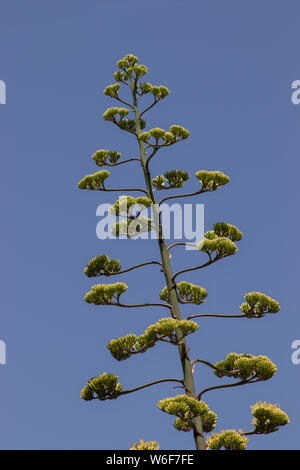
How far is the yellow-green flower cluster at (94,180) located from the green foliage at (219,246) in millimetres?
2694

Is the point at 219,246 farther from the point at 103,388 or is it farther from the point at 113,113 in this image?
the point at 113,113

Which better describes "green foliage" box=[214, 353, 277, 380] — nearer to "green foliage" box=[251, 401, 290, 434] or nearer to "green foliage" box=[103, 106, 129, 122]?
"green foliage" box=[251, 401, 290, 434]

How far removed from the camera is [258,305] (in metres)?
7.88

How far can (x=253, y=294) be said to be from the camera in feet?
25.6

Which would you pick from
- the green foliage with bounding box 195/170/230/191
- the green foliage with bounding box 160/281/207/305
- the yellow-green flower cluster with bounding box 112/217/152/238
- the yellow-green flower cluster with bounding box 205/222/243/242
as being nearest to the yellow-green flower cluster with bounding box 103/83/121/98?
the green foliage with bounding box 195/170/230/191

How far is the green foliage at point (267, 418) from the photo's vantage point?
6.86 metres

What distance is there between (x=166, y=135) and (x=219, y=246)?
309cm

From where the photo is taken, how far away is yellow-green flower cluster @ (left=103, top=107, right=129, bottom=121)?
1061cm

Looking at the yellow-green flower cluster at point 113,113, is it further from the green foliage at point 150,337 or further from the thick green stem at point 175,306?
the green foliage at point 150,337

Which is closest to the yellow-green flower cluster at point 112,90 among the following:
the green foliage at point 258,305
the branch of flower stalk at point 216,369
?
the green foliage at point 258,305

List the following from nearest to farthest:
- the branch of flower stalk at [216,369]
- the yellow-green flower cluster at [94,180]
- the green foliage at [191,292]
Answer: the branch of flower stalk at [216,369], the green foliage at [191,292], the yellow-green flower cluster at [94,180]
